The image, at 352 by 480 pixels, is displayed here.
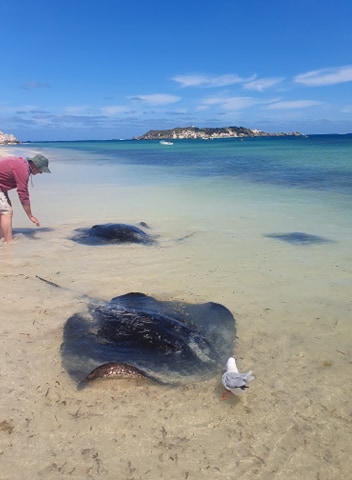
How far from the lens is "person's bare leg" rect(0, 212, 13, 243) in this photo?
25.5 ft

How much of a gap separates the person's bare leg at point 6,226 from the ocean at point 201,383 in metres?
0.27

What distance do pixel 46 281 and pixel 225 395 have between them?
353cm

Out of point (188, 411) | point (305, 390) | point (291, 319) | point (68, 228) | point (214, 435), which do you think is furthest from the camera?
point (68, 228)

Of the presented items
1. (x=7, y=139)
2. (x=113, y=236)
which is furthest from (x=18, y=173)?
(x=7, y=139)

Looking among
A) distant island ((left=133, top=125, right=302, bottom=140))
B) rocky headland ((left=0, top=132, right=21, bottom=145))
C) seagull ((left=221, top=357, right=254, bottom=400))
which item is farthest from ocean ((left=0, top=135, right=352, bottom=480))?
distant island ((left=133, top=125, right=302, bottom=140))

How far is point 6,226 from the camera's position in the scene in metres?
7.86

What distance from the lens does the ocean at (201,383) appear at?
2725 millimetres

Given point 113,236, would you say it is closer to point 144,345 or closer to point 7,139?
point 144,345

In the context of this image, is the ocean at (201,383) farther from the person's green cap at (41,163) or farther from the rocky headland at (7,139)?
the rocky headland at (7,139)

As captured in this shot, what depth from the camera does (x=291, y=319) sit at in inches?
189

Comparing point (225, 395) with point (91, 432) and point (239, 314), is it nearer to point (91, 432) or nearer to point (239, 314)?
point (91, 432)

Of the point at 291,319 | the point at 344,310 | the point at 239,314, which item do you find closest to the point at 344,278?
the point at 344,310

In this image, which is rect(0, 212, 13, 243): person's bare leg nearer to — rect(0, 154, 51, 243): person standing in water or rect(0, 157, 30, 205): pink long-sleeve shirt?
rect(0, 154, 51, 243): person standing in water

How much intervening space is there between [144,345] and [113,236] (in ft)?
15.9
